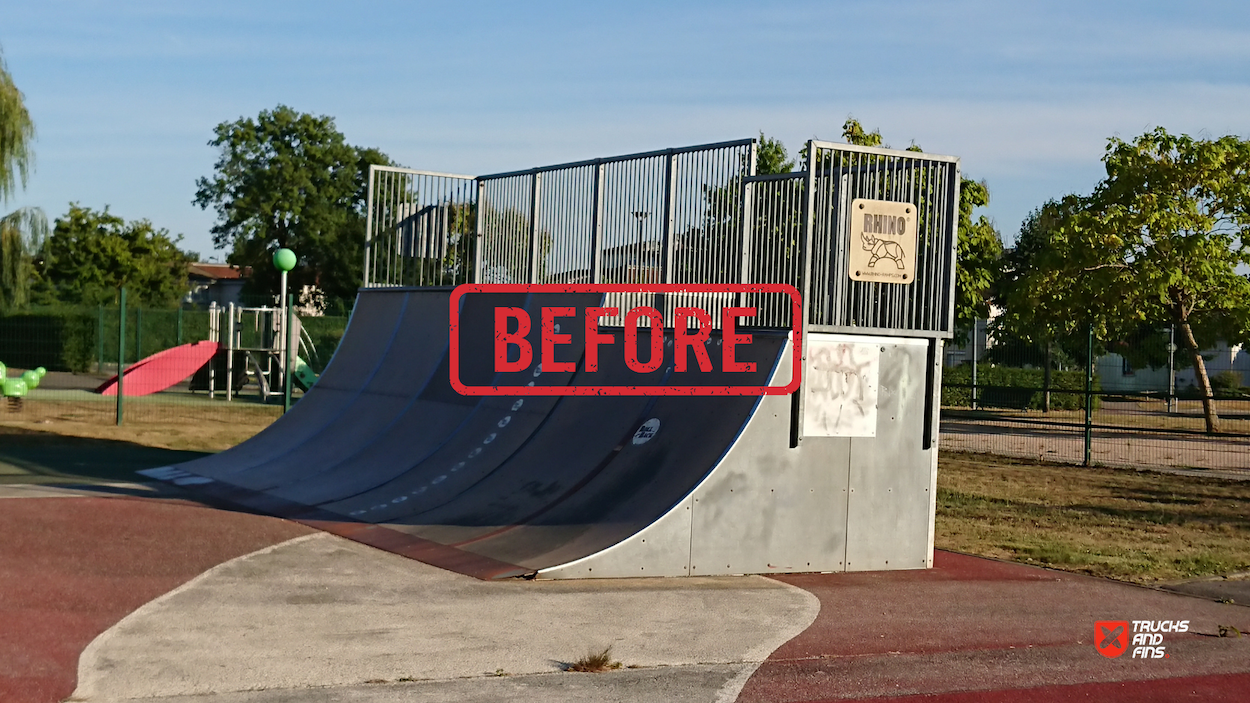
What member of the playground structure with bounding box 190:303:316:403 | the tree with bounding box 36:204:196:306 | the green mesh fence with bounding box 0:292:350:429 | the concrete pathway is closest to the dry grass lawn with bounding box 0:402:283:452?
the green mesh fence with bounding box 0:292:350:429

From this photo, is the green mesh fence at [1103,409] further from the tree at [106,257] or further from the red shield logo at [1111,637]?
the tree at [106,257]

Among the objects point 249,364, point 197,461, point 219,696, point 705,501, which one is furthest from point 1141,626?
point 249,364

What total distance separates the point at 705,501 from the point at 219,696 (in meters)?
4.24

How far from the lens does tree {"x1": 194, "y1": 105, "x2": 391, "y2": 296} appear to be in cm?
6688

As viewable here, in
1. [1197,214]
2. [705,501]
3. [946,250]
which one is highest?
[1197,214]

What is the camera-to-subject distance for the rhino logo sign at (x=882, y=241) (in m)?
9.64

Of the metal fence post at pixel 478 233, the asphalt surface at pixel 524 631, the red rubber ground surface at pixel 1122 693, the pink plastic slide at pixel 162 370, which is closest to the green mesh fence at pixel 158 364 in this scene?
the pink plastic slide at pixel 162 370

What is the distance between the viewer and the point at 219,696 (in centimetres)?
552

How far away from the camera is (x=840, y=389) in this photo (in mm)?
9523

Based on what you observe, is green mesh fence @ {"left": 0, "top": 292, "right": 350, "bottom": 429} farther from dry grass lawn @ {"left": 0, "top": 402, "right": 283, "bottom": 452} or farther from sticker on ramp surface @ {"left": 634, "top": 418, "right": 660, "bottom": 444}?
sticker on ramp surface @ {"left": 634, "top": 418, "right": 660, "bottom": 444}

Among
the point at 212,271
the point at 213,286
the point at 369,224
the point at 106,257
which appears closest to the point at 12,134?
the point at 369,224

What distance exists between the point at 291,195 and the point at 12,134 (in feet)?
131

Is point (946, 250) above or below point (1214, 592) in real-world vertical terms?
above

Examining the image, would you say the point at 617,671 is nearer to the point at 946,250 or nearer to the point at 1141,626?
the point at 1141,626
